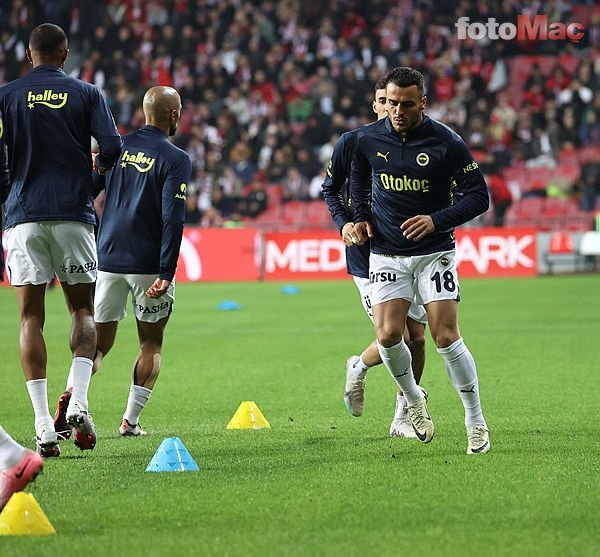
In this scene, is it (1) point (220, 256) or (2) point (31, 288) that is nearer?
(2) point (31, 288)

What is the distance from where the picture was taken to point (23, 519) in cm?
462

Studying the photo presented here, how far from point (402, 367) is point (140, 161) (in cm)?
201

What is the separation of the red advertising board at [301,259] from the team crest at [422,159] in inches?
749

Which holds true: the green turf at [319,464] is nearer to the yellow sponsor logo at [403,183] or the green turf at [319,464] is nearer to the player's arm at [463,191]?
the player's arm at [463,191]

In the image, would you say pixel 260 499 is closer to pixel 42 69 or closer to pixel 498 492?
pixel 498 492

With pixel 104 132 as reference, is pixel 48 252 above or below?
below

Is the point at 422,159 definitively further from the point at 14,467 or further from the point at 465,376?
the point at 14,467

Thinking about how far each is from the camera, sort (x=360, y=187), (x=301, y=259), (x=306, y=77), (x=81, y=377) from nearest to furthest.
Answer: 1. (x=81, y=377)
2. (x=360, y=187)
3. (x=301, y=259)
4. (x=306, y=77)

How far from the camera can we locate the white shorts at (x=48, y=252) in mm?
6590

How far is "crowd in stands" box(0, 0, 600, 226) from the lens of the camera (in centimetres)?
2914

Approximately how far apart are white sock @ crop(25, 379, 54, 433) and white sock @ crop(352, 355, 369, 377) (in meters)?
2.20

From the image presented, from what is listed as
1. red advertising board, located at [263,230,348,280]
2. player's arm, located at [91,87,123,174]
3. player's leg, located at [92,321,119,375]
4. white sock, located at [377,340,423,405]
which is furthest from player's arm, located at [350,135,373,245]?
red advertising board, located at [263,230,348,280]

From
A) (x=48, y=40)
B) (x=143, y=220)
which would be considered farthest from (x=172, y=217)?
(x=48, y=40)

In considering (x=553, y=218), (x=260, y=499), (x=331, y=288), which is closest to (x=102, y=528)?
(x=260, y=499)
